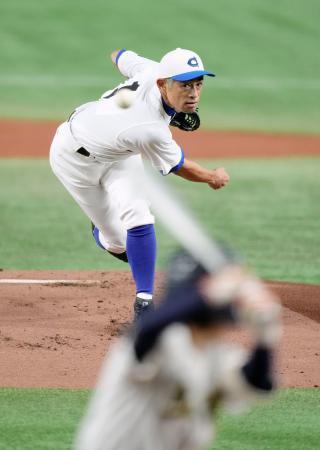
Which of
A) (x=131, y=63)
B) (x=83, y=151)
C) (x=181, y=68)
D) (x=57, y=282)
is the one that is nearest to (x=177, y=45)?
(x=57, y=282)

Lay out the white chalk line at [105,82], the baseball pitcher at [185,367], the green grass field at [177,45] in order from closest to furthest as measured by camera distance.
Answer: the baseball pitcher at [185,367] < the green grass field at [177,45] < the white chalk line at [105,82]

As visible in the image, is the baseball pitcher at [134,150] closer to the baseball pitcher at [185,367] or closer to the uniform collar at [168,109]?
the uniform collar at [168,109]

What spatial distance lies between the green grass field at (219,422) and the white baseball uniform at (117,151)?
73.3 inches

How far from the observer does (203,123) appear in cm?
2297

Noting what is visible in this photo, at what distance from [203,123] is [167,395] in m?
19.4

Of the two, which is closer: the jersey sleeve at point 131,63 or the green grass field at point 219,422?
the green grass field at point 219,422

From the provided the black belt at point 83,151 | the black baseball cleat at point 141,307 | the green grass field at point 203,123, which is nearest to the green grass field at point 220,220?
the green grass field at point 203,123

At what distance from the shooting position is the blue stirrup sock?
816cm

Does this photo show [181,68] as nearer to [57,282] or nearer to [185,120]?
[185,120]

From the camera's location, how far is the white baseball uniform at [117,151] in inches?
309

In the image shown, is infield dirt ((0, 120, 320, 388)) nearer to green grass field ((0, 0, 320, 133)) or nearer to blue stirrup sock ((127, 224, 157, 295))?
blue stirrup sock ((127, 224, 157, 295))

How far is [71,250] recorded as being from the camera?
1188 cm

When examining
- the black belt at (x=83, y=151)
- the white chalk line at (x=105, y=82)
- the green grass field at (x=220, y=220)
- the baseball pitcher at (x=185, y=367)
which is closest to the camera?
the baseball pitcher at (x=185, y=367)

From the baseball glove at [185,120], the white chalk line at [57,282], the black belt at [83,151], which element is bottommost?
the white chalk line at [57,282]
